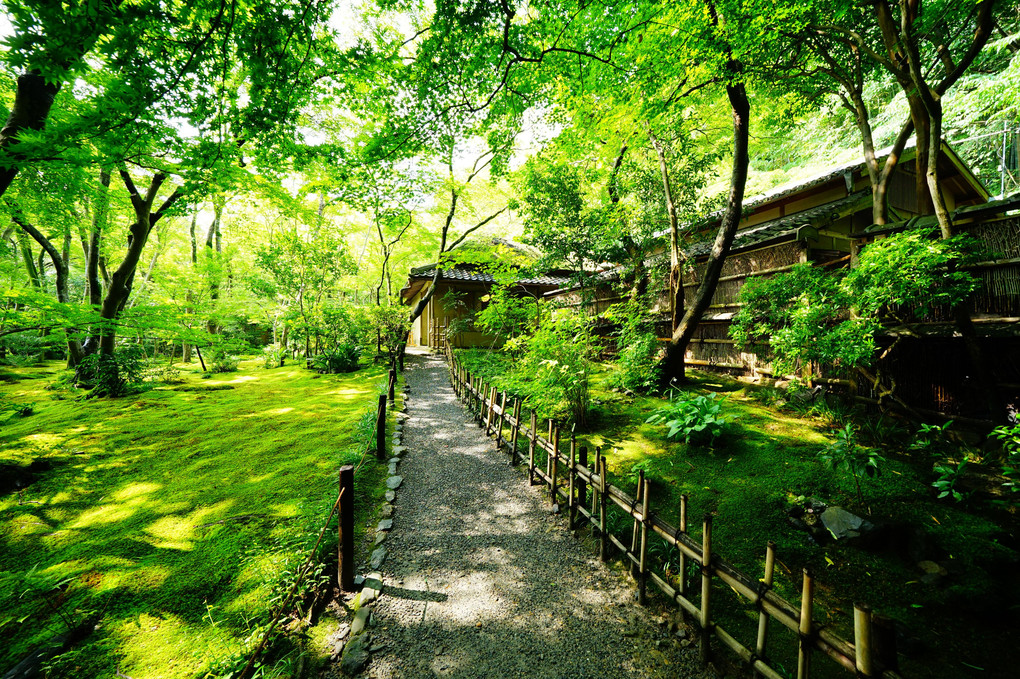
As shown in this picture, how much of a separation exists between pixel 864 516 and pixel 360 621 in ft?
14.8

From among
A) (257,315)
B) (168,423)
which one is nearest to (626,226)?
(168,423)

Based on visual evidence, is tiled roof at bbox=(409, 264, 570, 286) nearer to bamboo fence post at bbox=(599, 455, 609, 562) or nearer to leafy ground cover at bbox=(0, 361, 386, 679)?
leafy ground cover at bbox=(0, 361, 386, 679)

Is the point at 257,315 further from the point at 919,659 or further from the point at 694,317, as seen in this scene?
the point at 919,659

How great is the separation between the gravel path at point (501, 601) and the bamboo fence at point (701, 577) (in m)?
0.27

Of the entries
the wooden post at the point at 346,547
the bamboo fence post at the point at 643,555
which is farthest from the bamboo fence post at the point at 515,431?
the wooden post at the point at 346,547

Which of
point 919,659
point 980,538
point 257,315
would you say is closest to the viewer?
point 919,659

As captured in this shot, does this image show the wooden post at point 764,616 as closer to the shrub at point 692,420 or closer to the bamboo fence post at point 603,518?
the bamboo fence post at point 603,518

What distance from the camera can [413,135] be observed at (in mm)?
5574

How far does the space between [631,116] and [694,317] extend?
3977mm

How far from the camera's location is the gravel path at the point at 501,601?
2457 millimetres

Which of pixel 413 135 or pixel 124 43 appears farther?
pixel 413 135

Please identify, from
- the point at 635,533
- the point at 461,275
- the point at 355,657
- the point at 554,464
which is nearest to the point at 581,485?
the point at 554,464

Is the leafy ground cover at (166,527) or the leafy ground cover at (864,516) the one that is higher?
the leafy ground cover at (864,516)

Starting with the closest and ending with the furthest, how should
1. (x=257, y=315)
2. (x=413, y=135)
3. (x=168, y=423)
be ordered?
(x=413, y=135)
(x=168, y=423)
(x=257, y=315)
